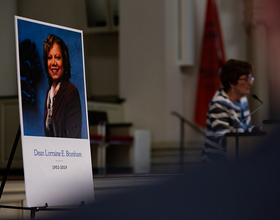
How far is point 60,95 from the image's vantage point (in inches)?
78.4

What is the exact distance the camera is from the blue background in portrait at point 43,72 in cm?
183

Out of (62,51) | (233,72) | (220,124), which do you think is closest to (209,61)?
(233,72)

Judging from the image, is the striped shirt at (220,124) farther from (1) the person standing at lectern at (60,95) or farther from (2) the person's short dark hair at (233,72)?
(1) the person standing at lectern at (60,95)

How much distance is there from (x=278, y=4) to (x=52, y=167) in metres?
1.64

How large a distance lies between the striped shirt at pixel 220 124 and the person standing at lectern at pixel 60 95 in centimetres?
125

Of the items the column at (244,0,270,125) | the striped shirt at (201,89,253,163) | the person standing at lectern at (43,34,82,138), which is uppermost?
the column at (244,0,270,125)

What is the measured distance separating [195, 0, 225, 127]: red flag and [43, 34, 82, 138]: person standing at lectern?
22.1 ft

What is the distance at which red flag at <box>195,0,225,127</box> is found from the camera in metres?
8.54

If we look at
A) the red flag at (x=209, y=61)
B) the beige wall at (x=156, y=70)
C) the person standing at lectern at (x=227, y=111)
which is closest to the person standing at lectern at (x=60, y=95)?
the person standing at lectern at (x=227, y=111)

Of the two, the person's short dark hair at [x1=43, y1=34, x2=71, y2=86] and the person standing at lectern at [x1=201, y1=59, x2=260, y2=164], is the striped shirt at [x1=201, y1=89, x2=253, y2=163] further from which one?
the person's short dark hair at [x1=43, y1=34, x2=71, y2=86]

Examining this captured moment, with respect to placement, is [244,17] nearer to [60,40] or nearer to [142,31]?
[142,31]

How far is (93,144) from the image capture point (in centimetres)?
732

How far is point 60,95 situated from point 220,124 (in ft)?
4.68

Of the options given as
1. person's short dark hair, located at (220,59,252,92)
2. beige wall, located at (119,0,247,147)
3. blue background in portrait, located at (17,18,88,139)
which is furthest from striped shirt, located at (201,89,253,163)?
beige wall, located at (119,0,247,147)
